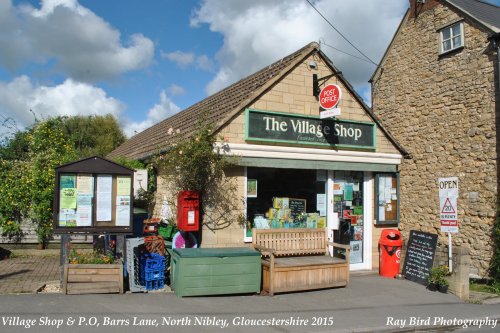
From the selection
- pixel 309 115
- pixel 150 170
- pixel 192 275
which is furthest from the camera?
pixel 150 170

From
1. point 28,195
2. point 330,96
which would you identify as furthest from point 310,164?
point 28,195

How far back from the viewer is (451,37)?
13.9 m

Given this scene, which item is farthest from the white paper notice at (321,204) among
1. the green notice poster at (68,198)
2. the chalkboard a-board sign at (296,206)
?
the green notice poster at (68,198)

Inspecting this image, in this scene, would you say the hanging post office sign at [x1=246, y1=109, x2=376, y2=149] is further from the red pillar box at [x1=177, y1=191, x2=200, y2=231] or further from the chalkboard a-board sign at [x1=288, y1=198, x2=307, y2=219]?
the red pillar box at [x1=177, y1=191, x2=200, y2=231]

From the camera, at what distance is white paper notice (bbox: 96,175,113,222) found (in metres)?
8.06

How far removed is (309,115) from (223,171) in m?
2.57

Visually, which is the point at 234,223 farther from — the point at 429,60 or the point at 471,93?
the point at 429,60

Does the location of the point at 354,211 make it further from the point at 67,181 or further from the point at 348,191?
the point at 67,181

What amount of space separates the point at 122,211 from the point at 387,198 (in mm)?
6690

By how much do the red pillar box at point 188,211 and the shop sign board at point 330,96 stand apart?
3.62 m

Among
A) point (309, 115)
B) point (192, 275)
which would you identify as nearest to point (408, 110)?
point (309, 115)

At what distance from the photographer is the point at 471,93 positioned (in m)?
13.0

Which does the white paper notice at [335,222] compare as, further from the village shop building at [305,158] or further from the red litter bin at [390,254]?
the red litter bin at [390,254]

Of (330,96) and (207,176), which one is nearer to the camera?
(207,176)
